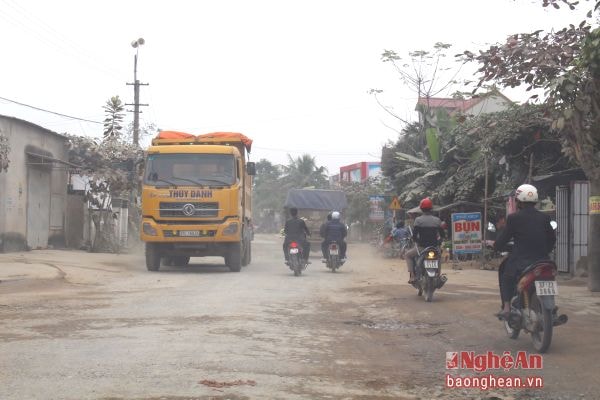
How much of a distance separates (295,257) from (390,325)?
8.20 m

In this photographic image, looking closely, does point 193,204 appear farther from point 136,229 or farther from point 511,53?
point 136,229

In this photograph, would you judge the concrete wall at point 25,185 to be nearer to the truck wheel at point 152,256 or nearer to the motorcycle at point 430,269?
the truck wheel at point 152,256

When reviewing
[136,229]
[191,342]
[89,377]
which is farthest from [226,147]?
[136,229]

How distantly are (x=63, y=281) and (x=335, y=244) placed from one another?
708 centimetres

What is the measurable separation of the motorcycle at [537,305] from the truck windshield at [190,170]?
10.6 meters

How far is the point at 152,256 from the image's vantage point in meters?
18.6

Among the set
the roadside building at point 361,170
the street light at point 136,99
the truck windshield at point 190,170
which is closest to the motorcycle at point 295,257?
the truck windshield at point 190,170

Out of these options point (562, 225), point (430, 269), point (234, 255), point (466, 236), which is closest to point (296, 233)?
point (234, 255)

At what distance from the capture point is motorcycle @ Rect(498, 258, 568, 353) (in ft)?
24.1

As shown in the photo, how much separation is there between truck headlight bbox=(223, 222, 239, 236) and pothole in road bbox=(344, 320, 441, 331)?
8.24m

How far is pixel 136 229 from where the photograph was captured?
3225cm

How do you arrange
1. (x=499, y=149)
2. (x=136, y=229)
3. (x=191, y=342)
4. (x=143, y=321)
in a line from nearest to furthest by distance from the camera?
(x=191, y=342) → (x=143, y=321) → (x=499, y=149) → (x=136, y=229)

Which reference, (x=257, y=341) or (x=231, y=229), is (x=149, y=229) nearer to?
(x=231, y=229)

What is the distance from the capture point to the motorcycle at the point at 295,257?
17750 millimetres
